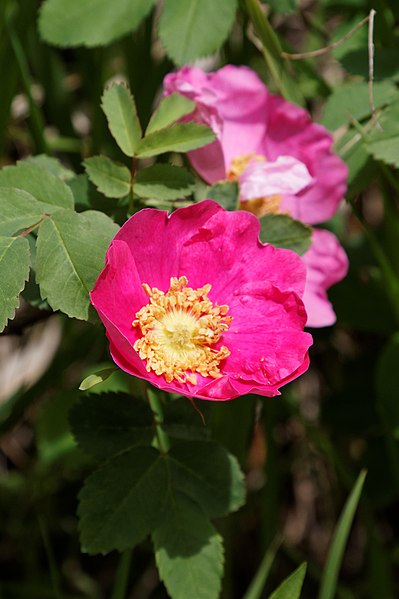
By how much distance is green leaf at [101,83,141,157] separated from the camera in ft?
3.42

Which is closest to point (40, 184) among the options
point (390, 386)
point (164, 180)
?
point (164, 180)

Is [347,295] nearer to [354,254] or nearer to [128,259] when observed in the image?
[354,254]

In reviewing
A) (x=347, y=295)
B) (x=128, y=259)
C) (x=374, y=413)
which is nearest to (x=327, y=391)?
(x=374, y=413)

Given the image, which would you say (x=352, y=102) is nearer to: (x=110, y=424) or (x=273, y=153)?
(x=273, y=153)

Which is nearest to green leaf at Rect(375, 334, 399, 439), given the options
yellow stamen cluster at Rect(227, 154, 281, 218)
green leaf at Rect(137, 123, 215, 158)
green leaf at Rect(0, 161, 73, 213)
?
yellow stamen cluster at Rect(227, 154, 281, 218)

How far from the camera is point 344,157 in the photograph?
4.39ft

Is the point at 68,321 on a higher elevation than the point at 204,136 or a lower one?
lower

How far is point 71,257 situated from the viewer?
3.02 feet

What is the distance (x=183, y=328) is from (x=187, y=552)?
0.92ft

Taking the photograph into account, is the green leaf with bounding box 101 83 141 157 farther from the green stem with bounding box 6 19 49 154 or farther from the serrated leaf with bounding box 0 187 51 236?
the green stem with bounding box 6 19 49 154

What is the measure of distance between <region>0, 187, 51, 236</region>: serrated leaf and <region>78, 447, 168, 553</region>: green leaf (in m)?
0.32

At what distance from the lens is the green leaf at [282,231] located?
→ 1095 millimetres

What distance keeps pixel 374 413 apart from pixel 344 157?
1.88 feet

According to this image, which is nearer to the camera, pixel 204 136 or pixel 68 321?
pixel 204 136
